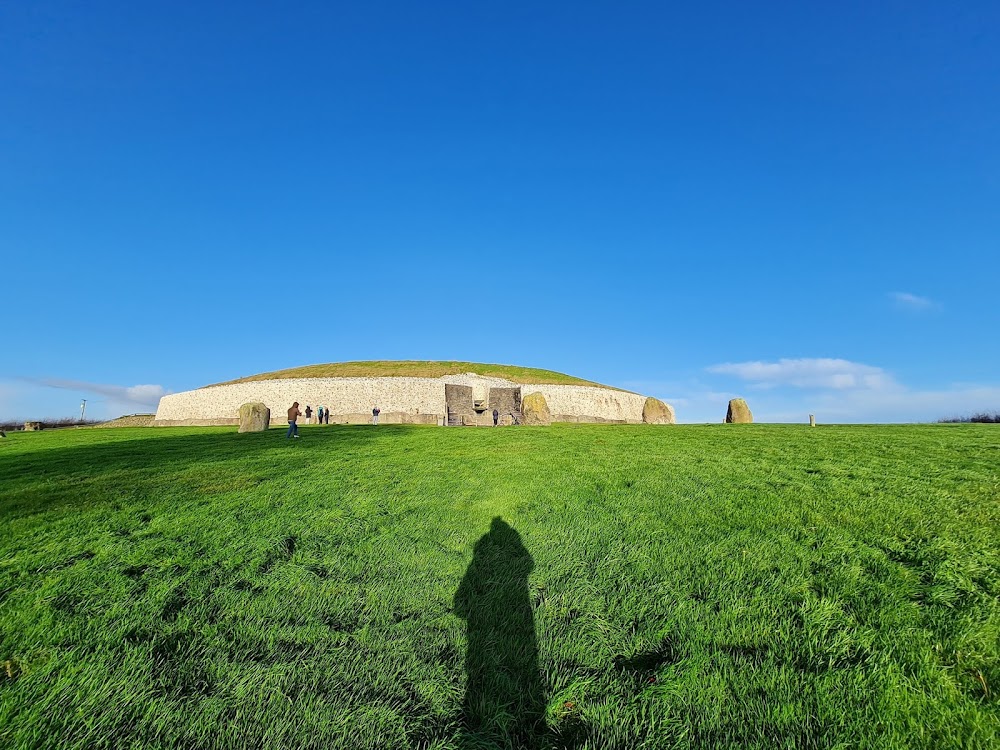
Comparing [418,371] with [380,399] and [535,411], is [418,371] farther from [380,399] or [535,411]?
[535,411]

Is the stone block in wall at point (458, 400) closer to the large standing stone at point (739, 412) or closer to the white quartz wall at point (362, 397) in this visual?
the white quartz wall at point (362, 397)

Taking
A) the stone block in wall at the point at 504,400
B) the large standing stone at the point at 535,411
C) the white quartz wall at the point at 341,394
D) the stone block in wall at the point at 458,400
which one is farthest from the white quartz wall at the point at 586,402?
the large standing stone at the point at 535,411

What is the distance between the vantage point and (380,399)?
4906cm

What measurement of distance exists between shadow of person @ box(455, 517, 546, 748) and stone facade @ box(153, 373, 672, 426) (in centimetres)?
3933

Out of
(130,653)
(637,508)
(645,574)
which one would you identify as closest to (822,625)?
(645,574)

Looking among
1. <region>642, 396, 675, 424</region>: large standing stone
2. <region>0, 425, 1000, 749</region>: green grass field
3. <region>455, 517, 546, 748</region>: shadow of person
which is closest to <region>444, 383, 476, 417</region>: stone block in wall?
<region>642, 396, 675, 424</region>: large standing stone

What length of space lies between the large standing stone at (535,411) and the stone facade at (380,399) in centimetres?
1484

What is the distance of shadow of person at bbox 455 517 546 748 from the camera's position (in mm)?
3332

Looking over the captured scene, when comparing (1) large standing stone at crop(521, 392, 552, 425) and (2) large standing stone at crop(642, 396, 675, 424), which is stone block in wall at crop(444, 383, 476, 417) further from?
(1) large standing stone at crop(521, 392, 552, 425)

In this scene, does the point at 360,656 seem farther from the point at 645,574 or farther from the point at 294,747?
the point at 645,574

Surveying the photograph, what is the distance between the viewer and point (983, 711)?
3.21m

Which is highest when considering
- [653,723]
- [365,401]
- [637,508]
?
[365,401]

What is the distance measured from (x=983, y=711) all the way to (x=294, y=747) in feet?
14.9

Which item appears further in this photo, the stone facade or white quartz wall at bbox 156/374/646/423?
white quartz wall at bbox 156/374/646/423
